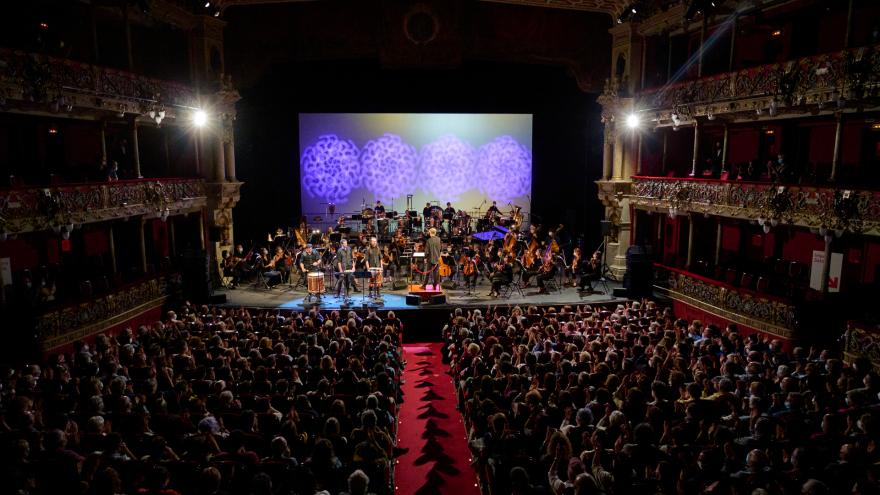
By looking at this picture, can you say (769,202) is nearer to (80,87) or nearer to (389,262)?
(389,262)

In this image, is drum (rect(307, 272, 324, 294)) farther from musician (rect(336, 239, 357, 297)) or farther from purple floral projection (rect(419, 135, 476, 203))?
purple floral projection (rect(419, 135, 476, 203))

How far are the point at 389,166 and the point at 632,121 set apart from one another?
1009 cm

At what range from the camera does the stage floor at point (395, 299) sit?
18.8 metres

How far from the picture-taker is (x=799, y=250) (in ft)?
66.4

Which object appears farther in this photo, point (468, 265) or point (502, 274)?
point (468, 265)

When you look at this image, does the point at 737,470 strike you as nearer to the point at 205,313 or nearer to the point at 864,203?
the point at 864,203

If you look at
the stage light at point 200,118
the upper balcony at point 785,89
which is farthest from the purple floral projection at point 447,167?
the stage light at point 200,118

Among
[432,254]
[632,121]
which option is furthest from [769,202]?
[432,254]

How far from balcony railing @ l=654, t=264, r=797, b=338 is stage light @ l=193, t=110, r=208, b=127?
17.0m

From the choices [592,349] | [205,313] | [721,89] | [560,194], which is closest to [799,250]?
[721,89]

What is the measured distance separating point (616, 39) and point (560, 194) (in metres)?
6.81

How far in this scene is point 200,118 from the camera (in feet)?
72.7

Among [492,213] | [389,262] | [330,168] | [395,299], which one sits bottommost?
[395,299]

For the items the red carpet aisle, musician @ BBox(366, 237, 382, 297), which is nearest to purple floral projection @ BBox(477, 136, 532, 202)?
musician @ BBox(366, 237, 382, 297)
